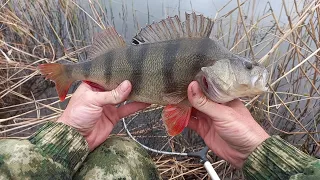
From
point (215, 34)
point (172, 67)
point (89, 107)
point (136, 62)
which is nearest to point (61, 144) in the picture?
point (89, 107)

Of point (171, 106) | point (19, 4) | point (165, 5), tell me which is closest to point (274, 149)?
point (171, 106)

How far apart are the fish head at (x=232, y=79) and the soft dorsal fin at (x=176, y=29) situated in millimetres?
186

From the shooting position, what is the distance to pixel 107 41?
181cm

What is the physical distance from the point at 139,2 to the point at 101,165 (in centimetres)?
308

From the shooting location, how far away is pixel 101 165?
Result: 1745 mm

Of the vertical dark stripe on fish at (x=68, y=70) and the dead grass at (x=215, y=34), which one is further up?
the vertical dark stripe on fish at (x=68, y=70)

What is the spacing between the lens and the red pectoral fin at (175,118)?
5.46 ft

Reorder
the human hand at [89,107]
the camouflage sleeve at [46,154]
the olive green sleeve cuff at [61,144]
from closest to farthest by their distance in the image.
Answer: the camouflage sleeve at [46,154], the olive green sleeve cuff at [61,144], the human hand at [89,107]

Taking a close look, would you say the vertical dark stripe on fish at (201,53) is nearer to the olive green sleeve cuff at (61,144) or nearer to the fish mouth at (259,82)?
the fish mouth at (259,82)

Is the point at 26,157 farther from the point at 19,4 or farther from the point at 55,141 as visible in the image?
the point at 19,4

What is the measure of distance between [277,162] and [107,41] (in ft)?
3.28

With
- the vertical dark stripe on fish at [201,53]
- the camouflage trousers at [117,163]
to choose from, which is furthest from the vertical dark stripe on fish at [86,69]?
the vertical dark stripe on fish at [201,53]

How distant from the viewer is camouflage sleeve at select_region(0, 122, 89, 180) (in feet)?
4.79

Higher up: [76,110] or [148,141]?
[76,110]
